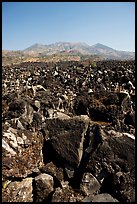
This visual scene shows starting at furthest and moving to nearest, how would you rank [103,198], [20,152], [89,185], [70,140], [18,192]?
[20,152] < [70,140] < [18,192] < [89,185] < [103,198]

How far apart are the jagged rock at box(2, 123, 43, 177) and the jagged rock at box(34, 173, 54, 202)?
90 cm

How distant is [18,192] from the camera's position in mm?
8336

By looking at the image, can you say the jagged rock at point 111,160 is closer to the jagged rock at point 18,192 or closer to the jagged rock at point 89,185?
the jagged rock at point 89,185

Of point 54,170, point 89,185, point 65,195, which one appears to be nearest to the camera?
point 65,195

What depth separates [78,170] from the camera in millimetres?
9078

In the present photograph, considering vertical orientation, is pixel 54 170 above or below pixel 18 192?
above

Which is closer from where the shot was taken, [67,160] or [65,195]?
[65,195]

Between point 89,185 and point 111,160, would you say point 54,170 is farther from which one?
point 111,160

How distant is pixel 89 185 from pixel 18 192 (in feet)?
6.88

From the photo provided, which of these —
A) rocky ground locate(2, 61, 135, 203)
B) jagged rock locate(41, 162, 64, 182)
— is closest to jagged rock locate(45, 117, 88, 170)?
rocky ground locate(2, 61, 135, 203)

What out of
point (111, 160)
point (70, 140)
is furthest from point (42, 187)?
point (111, 160)

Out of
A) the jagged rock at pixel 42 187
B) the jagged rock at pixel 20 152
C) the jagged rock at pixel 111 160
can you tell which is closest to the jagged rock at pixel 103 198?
the jagged rock at pixel 111 160

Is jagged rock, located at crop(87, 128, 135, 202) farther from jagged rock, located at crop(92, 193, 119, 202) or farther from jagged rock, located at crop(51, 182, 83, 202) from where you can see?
jagged rock, located at crop(51, 182, 83, 202)

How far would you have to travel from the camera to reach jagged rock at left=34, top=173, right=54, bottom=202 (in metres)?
8.34
